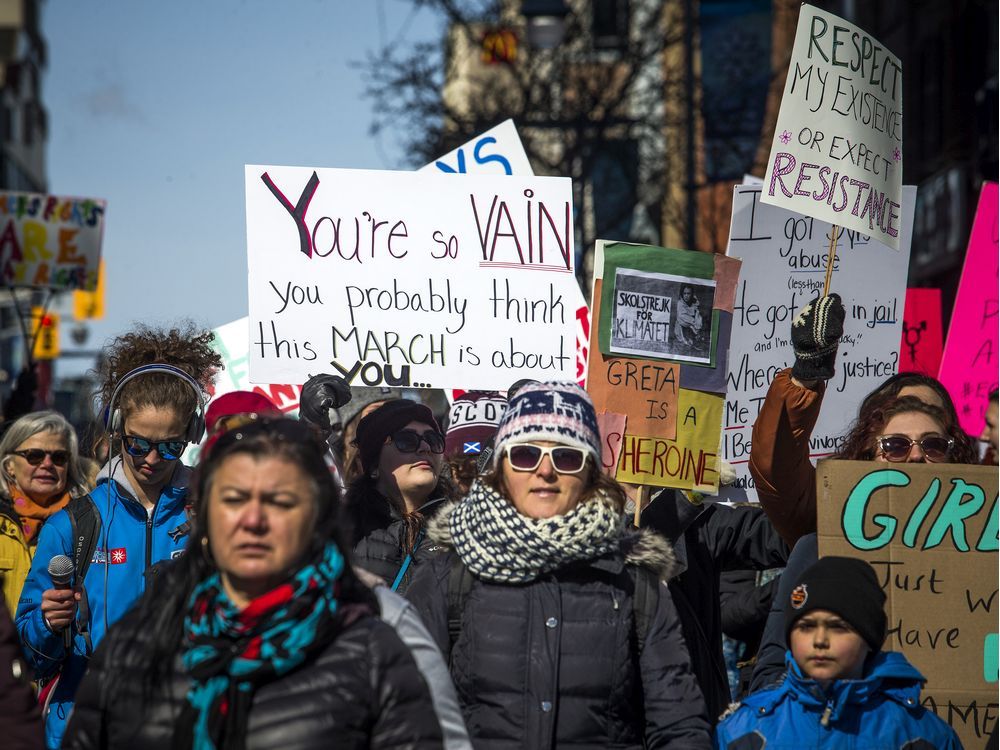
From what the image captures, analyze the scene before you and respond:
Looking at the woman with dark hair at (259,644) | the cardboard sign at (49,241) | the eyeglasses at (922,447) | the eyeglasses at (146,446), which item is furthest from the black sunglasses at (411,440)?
the cardboard sign at (49,241)

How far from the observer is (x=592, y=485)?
144 inches

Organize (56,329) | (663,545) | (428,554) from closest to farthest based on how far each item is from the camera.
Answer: (663,545) → (428,554) → (56,329)

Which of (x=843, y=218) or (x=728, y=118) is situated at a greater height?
(x=728, y=118)

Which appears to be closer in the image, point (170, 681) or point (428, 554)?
point (170, 681)

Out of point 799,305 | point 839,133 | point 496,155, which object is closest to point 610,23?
point 496,155

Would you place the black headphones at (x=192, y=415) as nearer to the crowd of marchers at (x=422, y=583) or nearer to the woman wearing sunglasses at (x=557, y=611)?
the crowd of marchers at (x=422, y=583)

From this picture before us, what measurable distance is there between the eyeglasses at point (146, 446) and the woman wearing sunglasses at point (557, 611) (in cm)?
109

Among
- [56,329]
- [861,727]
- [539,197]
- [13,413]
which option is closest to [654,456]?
[539,197]

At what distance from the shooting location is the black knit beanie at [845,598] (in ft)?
11.9

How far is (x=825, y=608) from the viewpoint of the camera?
3.62m

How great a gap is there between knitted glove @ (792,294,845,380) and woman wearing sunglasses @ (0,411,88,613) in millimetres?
2984

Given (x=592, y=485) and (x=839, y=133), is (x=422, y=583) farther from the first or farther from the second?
(x=839, y=133)

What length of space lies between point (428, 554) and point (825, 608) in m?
1.35

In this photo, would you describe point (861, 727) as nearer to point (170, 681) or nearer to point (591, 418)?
point (591, 418)
